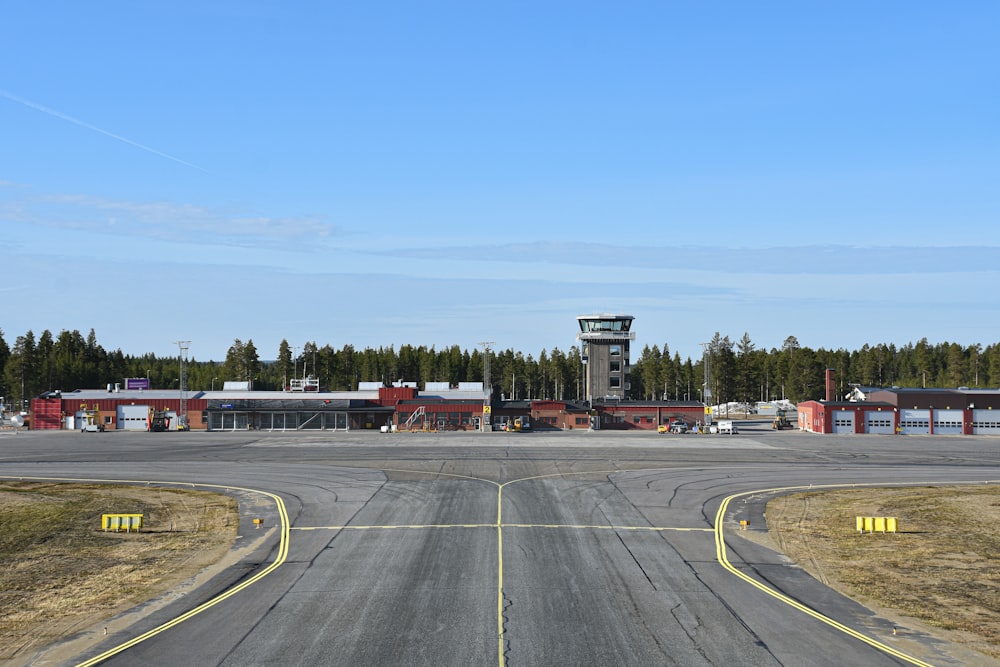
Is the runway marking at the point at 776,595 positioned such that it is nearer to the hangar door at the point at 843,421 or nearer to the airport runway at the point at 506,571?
the airport runway at the point at 506,571

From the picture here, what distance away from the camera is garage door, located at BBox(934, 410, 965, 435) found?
12081cm

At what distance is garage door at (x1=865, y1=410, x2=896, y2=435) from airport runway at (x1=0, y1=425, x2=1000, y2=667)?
38.7 metres

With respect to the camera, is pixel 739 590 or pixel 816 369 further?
pixel 816 369

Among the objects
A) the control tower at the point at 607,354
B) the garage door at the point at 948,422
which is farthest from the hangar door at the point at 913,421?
the control tower at the point at 607,354

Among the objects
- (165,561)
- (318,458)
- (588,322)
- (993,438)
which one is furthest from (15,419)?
(993,438)

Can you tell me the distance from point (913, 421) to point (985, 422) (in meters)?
10.4

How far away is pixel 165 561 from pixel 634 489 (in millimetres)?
35534

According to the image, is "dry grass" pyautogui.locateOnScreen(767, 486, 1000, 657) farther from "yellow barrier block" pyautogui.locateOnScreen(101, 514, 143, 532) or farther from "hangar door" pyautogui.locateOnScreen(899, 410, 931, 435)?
"hangar door" pyautogui.locateOnScreen(899, 410, 931, 435)

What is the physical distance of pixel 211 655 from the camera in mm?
25156

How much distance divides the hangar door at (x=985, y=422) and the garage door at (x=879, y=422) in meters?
11.9

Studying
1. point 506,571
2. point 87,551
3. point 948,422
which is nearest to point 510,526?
point 506,571

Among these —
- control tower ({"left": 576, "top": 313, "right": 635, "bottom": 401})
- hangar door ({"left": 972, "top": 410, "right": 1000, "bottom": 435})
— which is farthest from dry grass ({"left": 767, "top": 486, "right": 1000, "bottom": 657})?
control tower ({"left": 576, "top": 313, "right": 635, "bottom": 401})

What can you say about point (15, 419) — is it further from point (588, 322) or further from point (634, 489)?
point (634, 489)

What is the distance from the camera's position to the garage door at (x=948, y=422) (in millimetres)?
120812
